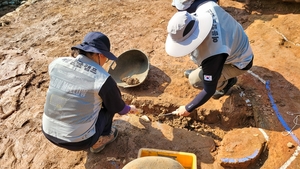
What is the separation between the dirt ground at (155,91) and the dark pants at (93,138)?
1.08 ft

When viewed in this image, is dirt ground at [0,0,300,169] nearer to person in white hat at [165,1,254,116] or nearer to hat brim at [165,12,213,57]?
person in white hat at [165,1,254,116]

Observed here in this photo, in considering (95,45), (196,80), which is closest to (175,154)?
(196,80)

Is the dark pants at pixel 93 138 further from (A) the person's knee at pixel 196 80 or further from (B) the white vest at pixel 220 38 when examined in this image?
(A) the person's knee at pixel 196 80

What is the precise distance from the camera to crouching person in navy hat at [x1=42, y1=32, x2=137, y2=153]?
2.60 metres

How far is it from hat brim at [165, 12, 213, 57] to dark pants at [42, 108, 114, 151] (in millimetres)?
1003

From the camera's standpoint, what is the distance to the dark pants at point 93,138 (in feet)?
9.55

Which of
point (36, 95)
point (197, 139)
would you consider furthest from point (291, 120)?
point (36, 95)

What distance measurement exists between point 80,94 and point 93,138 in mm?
583

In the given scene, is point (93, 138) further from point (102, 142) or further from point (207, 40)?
point (207, 40)

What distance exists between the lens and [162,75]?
4340mm

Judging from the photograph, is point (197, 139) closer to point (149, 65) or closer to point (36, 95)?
point (149, 65)

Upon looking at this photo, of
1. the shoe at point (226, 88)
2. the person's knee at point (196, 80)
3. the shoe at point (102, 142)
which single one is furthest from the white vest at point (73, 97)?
the shoe at point (226, 88)

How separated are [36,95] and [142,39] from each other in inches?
79.4

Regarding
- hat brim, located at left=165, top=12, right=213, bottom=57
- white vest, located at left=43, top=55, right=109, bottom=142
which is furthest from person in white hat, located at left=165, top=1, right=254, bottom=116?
white vest, located at left=43, top=55, right=109, bottom=142
